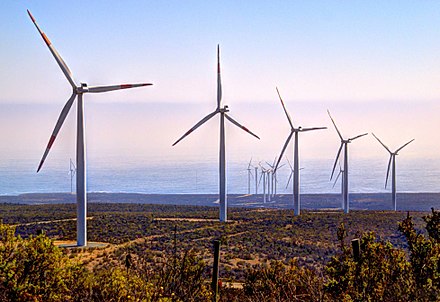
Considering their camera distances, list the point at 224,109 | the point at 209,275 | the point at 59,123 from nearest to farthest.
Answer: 1. the point at 209,275
2. the point at 59,123
3. the point at 224,109

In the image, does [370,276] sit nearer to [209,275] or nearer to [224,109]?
[209,275]

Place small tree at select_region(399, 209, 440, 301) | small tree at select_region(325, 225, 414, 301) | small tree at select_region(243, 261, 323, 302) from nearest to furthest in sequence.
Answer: small tree at select_region(325, 225, 414, 301), small tree at select_region(399, 209, 440, 301), small tree at select_region(243, 261, 323, 302)

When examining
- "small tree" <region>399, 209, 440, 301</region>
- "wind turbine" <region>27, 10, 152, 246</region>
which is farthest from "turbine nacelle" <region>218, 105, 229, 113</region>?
"small tree" <region>399, 209, 440, 301</region>

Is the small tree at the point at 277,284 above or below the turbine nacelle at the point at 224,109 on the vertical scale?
below

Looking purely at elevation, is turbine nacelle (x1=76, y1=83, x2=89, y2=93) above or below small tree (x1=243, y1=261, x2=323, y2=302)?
above

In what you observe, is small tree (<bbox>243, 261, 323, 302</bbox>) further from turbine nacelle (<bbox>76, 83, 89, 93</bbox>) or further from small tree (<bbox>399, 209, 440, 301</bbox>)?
turbine nacelle (<bbox>76, 83, 89, 93</bbox>)

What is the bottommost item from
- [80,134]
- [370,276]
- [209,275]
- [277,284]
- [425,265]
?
[209,275]

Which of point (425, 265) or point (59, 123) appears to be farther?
point (59, 123)

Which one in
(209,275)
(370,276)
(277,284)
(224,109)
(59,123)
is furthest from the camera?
(224,109)

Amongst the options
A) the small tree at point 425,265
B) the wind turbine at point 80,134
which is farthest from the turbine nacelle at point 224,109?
the small tree at point 425,265

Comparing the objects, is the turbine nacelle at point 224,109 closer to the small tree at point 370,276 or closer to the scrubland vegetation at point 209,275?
the scrubland vegetation at point 209,275

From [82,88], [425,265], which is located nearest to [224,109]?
[82,88]

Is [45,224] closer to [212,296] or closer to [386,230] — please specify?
[386,230]

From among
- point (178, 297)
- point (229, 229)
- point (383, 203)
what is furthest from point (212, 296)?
point (383, 203)
